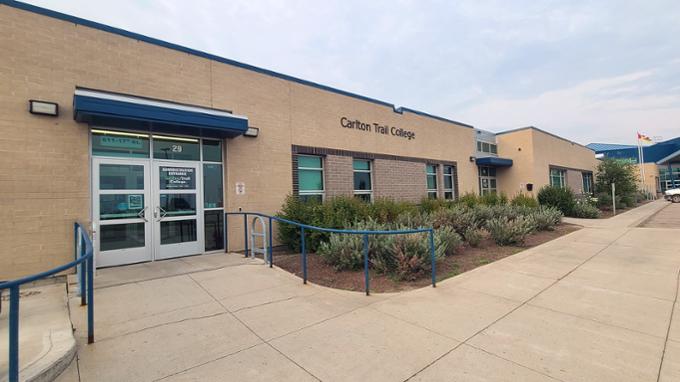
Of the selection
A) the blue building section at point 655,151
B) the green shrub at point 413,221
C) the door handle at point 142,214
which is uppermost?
the blue building section at point 655,151

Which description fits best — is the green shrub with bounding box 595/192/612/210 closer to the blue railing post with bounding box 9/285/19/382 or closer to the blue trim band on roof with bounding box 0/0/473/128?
the blue trim band on roof with bounding box 0/0/473/128

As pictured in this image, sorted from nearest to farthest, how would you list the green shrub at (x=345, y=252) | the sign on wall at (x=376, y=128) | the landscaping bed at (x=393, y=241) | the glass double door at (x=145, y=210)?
the landscaping bed at (x=393, y=241) → the green shrub at (x=345, y=252) → the glass double door at (x=145, y=210) → the sign on wall at (x=376, y=128)

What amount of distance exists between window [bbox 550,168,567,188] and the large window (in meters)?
5.92

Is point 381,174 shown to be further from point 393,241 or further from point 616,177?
point 616,177

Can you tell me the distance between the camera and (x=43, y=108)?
19.9 ft

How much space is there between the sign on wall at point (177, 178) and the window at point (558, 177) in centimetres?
2522

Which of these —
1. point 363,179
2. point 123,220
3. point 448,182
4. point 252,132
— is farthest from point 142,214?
point 448,182

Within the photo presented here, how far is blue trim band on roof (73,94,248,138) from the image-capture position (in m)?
5.99

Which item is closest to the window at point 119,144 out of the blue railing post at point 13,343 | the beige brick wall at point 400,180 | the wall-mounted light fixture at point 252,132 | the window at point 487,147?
the wall-mounted light fixture at point 252,132

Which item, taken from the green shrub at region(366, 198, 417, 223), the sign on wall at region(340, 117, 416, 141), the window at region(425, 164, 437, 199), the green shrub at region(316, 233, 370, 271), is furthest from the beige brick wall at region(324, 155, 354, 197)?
the window at region(425, 164, 437, 199)

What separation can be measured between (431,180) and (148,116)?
12.5 meters

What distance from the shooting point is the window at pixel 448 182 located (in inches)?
643

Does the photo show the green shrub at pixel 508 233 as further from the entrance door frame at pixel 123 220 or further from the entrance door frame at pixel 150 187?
the entrance door frame at pixel 123 220

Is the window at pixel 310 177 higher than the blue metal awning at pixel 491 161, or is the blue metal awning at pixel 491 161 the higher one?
the blue metal awning at pixel 491 161
